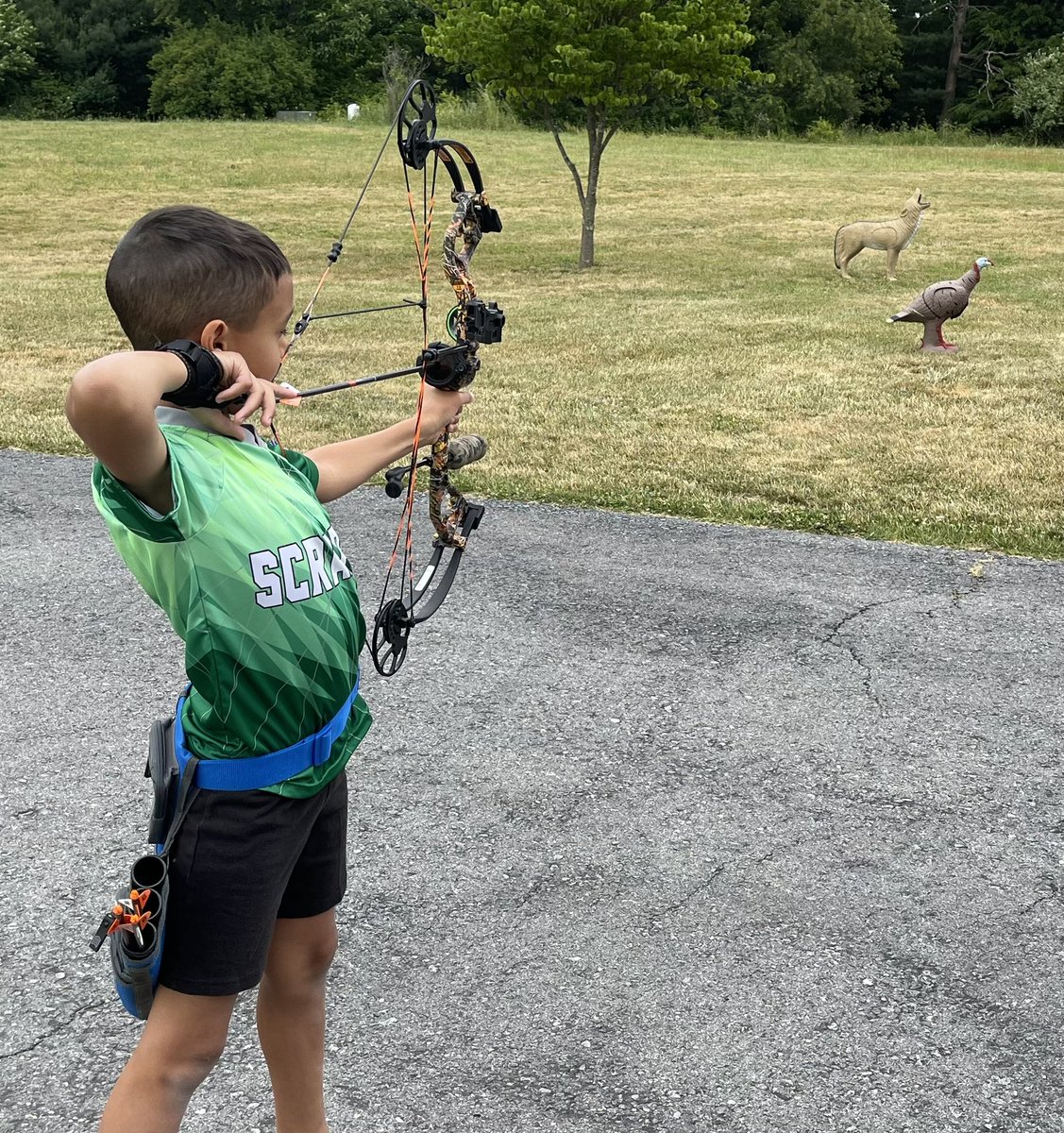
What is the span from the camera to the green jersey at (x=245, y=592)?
1859mm

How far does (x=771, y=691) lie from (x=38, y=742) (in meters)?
2.40

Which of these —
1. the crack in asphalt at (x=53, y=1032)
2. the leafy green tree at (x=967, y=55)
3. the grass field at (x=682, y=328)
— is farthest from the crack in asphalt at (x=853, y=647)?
the leafy green tree at (x=967, y=55)

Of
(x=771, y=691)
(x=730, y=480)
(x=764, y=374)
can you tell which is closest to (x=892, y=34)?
(x=764, y=374)

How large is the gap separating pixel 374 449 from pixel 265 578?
1.82 ft

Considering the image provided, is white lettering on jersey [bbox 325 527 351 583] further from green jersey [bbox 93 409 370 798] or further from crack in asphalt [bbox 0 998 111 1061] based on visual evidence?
crack in asphalt [bbox 0 998 111 1061]

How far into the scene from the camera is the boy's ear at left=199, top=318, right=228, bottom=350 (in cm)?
185

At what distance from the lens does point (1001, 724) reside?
429cm

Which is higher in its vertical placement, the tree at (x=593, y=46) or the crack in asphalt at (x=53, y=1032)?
the tree at (x=593, y=46)

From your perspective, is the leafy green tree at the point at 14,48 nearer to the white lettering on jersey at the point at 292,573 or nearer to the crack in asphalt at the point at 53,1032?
the crack in asphalt at the point at 53,1032

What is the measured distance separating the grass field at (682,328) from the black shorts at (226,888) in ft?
16.2

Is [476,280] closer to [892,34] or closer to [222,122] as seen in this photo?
[222,122]

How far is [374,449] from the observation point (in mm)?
2406

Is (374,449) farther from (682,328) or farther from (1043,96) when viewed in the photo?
(1043,96)

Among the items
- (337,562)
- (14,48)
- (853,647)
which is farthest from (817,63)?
(337,562)
